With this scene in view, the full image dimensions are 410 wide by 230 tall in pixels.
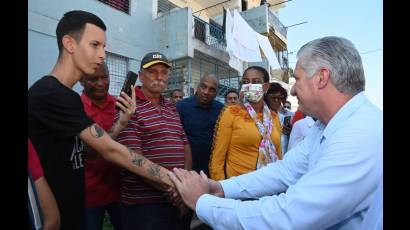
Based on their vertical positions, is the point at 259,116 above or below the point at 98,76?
below

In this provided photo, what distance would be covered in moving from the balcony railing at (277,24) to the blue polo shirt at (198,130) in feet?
51.6

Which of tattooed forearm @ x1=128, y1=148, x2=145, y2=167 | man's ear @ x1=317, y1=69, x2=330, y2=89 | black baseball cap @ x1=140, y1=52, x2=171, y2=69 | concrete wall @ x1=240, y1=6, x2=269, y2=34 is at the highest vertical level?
concrete wall @ x1=240, y1=6, x2=269, y2=34

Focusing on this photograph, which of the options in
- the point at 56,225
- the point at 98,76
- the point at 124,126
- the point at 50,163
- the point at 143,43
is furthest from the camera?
the point at 143,43

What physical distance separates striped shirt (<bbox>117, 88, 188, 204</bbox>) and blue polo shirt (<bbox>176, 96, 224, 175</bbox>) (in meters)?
1.12

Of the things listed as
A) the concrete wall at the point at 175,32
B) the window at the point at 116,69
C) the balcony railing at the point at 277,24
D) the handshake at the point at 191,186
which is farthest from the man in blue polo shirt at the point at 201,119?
the balcony railing at the point at 277,24

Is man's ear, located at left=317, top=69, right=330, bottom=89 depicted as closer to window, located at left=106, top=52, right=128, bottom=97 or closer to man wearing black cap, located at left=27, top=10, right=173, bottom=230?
man wearing black cap, located at left=27, top=10, right=173, bottom=230

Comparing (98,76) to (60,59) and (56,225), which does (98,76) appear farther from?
(56,225)

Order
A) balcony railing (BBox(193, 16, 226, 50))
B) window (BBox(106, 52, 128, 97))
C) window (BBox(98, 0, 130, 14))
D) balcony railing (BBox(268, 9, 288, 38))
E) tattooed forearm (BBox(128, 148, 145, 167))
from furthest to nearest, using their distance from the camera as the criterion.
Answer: balcony railing (BBox(268, 9, 288, 38)) → balcony railing (BBox(193, 16, 226, 50)) → window (BBox(98, 0, 130, 14)) → window (BBox(106, 52, 128, 97)) → tattooed forearm (BBox(128, 148, 145, 167))

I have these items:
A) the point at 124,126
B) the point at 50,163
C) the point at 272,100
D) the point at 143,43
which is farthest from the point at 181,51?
the point at 50,163

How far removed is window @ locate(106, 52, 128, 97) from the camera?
9562 millimetres

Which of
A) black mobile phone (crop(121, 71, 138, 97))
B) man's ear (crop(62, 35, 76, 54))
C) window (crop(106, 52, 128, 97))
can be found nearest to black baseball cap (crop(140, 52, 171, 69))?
black mobile phone (crop(121, 71, 138, 97))

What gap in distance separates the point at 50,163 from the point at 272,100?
3547 mm

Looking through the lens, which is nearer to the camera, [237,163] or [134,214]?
[134,214]
